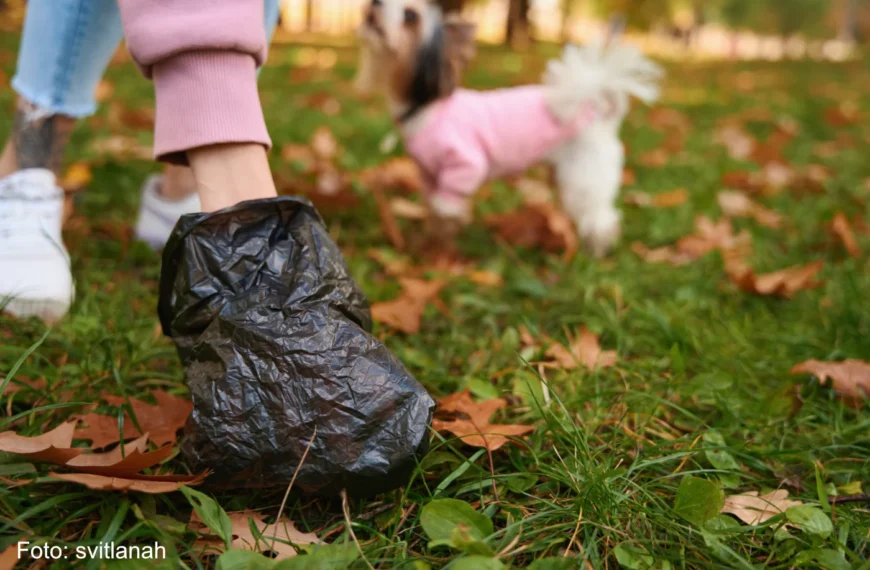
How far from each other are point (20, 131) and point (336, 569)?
1.56 m

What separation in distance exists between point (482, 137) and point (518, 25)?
1233 centimetres

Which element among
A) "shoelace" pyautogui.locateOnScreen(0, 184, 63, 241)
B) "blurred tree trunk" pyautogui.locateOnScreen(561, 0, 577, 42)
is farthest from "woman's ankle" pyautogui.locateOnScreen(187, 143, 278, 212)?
"blurred tree trunk" pyautogui.locateOnScreen(561, 0, 577, 42)

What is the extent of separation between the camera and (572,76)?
8.87ft

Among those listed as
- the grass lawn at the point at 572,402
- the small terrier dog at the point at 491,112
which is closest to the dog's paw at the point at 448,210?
the small terrier dog at the point at 491,112

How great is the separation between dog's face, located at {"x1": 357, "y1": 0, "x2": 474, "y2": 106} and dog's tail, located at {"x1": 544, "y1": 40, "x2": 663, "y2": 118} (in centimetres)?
40

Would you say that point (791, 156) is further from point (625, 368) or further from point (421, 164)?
point (625, 368)

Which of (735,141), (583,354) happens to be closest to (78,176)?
(583,354)

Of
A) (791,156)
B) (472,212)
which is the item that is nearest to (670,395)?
(472,212)

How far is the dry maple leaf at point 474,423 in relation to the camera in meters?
1.25

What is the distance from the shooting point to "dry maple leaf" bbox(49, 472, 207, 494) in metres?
0.98

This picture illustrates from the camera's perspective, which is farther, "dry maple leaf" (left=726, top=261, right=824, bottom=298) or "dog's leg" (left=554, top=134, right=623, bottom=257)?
"dog's leg" (left=554, top=134, right=623, bottom=257)

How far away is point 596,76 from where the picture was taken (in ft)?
8.93

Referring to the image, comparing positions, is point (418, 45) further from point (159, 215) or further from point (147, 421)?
Answer: point (147, 421)

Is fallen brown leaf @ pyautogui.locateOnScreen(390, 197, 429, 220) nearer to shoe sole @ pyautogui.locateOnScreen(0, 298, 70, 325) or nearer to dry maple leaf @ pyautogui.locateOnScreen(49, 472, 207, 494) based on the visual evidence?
shoe sole @ pyautogui.locateOnScreen(0, 298, 70, 325)
